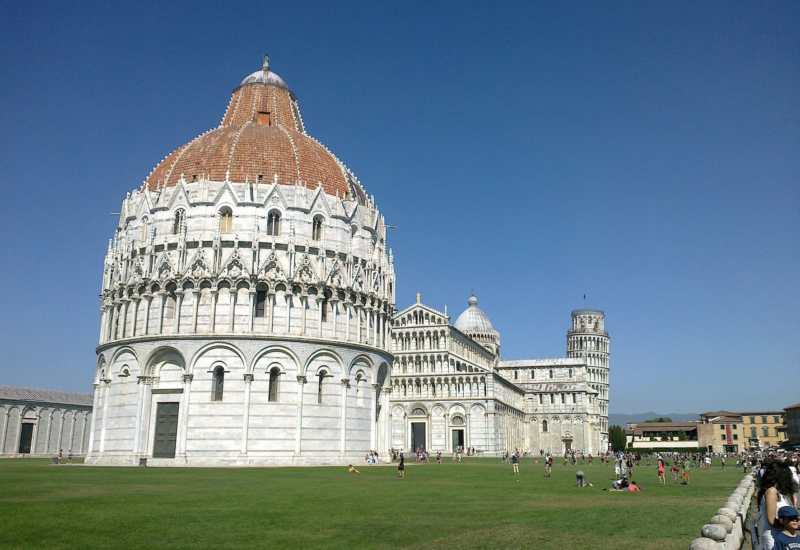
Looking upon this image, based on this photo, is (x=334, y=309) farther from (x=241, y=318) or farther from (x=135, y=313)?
(x=135, y=313)

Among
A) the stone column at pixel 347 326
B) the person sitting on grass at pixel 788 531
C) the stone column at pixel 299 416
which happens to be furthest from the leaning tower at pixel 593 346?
the person sitting on grass at pixel 788 531

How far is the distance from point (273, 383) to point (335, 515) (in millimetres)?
28453

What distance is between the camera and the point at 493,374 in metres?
94.1

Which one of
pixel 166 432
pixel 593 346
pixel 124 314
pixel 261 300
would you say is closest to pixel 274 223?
pixel 261 300

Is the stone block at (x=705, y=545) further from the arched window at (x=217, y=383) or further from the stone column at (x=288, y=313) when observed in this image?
the arched window at (x=217, y=383)

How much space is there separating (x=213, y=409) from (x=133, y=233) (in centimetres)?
1510

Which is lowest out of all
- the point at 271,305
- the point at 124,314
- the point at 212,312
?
the point at 212,312

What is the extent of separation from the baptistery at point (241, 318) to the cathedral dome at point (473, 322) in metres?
77.6

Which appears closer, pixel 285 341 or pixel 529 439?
→ pixel 285 341

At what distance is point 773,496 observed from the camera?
31.5 ft

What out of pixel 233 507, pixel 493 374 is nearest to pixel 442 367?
pixel 493 374

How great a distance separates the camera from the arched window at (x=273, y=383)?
46.3m

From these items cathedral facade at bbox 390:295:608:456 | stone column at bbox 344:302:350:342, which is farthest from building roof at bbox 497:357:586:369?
stone column at bbox 344:302:350:342

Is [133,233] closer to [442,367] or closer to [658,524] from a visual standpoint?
[658,524]
